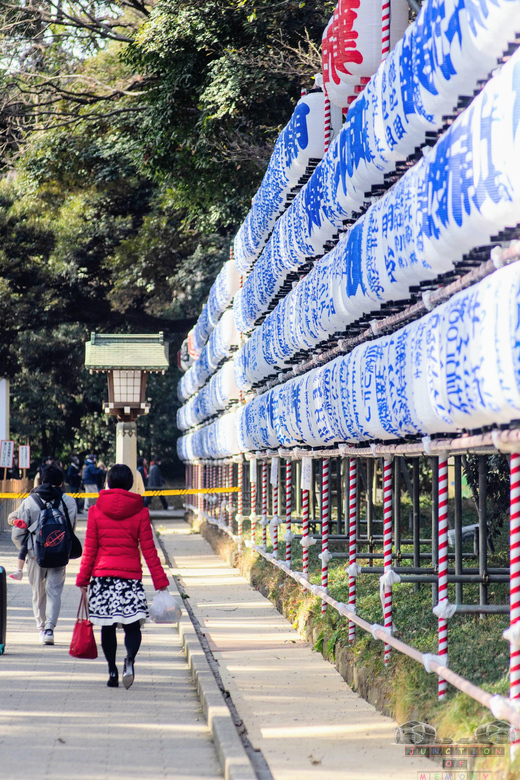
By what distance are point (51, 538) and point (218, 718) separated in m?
3.35

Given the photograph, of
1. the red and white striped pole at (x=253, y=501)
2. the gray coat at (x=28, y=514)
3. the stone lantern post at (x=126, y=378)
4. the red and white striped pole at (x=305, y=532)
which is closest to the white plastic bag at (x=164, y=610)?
the gray coat at (x=28, y=514)

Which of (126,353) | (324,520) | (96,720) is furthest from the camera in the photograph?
(126,353)

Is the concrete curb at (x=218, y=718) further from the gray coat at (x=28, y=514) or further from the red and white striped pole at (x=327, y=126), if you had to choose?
the red and white striped pole at (x=327, y=126)

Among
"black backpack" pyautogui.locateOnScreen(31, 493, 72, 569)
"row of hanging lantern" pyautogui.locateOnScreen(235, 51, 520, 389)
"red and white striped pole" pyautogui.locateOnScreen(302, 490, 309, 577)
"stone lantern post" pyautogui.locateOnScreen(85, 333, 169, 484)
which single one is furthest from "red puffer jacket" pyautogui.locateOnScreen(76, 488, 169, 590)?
"stone lantern post" pyautogui.locateOnScreen(85, 333, 169, 484)

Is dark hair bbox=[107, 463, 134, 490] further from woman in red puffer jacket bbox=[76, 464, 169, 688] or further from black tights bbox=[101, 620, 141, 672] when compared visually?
black tights bbox=[101, 620, 141, 672]

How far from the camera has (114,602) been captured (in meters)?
7.63

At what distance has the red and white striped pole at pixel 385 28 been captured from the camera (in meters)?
7.78

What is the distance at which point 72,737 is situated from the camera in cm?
641

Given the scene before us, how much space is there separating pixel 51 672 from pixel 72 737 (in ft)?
7.27

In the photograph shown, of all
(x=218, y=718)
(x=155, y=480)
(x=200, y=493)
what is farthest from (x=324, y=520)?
(x=155, y=480)

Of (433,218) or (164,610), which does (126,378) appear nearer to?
(164,610)

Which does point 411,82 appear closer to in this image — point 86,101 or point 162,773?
point 162,773

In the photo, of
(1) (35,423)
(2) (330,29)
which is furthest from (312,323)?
(1) (35,423)

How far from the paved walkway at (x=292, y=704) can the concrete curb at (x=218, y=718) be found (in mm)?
183
